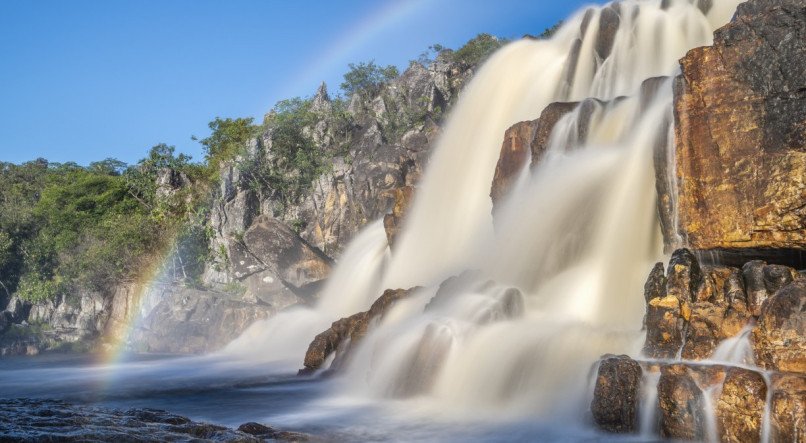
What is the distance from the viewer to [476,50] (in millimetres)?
47125

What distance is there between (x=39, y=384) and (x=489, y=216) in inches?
725

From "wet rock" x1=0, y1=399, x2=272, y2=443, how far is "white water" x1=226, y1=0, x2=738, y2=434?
4954 millimetres

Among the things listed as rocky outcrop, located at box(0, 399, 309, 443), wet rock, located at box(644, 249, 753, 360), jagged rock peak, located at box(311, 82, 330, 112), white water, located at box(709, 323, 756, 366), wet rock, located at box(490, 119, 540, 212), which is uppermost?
jagged rock peak, located at box(311, 82, 330, 112)

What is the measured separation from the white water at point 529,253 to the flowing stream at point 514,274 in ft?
0.18

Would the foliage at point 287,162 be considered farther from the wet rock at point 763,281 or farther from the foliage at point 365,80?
the wet rock at point 763,281

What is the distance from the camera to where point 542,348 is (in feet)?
45.0

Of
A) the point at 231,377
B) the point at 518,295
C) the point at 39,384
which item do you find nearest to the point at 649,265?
the point at 518,295

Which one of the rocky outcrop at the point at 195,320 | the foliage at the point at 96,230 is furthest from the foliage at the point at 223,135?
the rocky outcrop at the point at 195,320

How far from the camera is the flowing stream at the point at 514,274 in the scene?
43.5 ft

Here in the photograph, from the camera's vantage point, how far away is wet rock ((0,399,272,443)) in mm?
9273

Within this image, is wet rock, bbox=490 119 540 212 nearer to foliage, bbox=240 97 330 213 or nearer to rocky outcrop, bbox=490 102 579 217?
rocky outcrop, bbox=490 102 579 217

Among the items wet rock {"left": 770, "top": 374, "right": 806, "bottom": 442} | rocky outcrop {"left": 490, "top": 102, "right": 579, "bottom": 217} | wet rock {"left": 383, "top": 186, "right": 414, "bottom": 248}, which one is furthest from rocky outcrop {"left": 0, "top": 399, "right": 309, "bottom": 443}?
wet rock {"left": 383, "top": 186, "right": 414, "bottom": 248}

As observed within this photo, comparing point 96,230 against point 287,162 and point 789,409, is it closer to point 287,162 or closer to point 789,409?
point 287,162

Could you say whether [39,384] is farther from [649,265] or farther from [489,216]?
[649,265]
